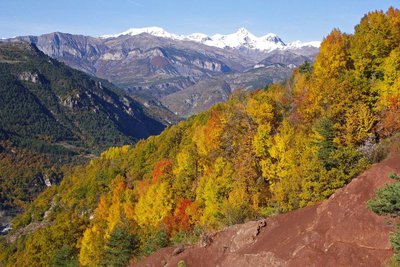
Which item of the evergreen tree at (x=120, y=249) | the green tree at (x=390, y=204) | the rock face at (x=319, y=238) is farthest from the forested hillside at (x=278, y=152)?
the green tree at (x=390, y=204)

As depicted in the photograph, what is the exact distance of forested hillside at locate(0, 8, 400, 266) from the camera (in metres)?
49.1

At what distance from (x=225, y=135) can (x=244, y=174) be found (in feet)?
41.8

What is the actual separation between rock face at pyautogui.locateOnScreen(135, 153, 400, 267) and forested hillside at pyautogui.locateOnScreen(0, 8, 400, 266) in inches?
301

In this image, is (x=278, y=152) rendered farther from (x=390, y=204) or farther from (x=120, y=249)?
(x=390, y=204)

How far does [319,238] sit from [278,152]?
25335 mm

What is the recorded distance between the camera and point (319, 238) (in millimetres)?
33125

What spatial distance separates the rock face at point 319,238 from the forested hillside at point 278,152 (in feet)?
25.1

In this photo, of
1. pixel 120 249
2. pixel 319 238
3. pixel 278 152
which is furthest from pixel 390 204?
pixel 120 249

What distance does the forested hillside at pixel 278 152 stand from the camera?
49147 millimetres

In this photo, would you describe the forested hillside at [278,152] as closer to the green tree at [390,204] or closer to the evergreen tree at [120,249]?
the evergreen tree at [120,249]

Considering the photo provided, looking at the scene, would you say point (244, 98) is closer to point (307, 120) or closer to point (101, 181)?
point (307, 120)

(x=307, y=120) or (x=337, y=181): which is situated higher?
(x=307, y=120)

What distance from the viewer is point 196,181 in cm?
7794

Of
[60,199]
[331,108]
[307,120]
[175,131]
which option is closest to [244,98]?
[307,120]
